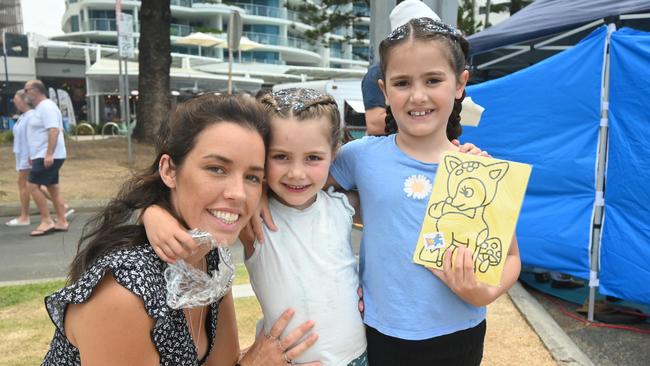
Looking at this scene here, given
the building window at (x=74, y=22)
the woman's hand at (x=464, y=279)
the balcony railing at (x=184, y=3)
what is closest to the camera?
the woman's hand at (x=464, y=279)

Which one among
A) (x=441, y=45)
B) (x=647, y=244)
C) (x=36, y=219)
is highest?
(x=441, y=45)

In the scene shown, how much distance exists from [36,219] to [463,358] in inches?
302

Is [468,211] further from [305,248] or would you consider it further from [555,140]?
[555,140]

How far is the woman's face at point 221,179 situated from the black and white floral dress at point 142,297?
16cm

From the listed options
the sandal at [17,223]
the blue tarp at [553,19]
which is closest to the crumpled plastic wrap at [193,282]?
the blue tarp at [553,19]

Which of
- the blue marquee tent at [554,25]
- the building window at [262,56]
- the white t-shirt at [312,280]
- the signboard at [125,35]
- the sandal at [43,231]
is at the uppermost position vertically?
the building window at [262,56]

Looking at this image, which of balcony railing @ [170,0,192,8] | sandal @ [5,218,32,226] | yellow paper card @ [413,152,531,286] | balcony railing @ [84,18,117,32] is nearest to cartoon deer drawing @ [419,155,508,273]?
yellow paper card @ [413,152,531,286]

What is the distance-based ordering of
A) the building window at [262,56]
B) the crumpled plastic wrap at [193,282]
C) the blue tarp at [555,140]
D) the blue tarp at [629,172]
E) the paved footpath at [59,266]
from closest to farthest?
the crumpled plastic wrap at [193,282] → the paved footpath at [59,266] → the blue tarp at [629,172] → the blue tarp at [555,140] → the building window at [262,56]

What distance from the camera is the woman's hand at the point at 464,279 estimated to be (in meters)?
1.48

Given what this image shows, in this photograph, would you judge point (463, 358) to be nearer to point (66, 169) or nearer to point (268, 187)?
point (268, 187)

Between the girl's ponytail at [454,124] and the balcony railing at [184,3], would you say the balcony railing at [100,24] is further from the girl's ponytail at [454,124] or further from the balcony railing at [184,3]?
the girl's ponytail at [454,124]

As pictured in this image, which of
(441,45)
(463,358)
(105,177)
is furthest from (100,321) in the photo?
(105,177)

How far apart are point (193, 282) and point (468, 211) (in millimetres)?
803

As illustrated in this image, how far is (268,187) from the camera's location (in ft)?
5.40
